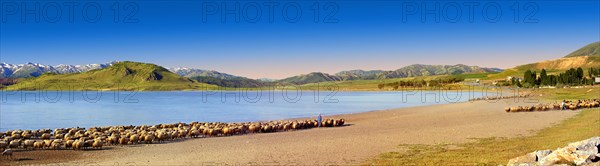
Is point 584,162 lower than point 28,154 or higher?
higher

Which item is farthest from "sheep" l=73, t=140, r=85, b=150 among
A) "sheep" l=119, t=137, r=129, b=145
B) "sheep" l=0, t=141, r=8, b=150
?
"sheep" l=0, t=141, r=8, b=150

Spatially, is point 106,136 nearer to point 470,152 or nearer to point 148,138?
point 148,138

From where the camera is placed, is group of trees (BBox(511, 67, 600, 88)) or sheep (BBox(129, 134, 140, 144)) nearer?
sheep (BBox(129, 134, 140, 144))

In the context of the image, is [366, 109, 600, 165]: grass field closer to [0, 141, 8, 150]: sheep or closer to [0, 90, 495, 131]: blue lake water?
[0, 141, 8, 150]: sheep

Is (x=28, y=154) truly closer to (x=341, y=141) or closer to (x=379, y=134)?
(x=341, y=141)

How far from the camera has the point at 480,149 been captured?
19.0 metres

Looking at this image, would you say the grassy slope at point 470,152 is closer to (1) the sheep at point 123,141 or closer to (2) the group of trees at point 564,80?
(1) the sheep at point 123,141

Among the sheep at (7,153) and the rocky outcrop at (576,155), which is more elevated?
the rocky outcrop at (576,155)

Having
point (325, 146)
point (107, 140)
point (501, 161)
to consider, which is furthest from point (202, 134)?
point (501, 161)

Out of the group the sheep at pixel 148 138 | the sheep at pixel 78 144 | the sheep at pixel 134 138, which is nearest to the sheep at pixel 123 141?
the sheep at pixel 134 138

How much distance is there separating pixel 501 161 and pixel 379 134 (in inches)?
485

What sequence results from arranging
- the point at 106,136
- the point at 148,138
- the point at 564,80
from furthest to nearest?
the point at 564,80
the point at 106,136
the point at 148,138

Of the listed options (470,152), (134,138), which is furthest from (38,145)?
(470,152)

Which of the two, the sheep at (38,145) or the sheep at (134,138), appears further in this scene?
the sheep at (134,138)
